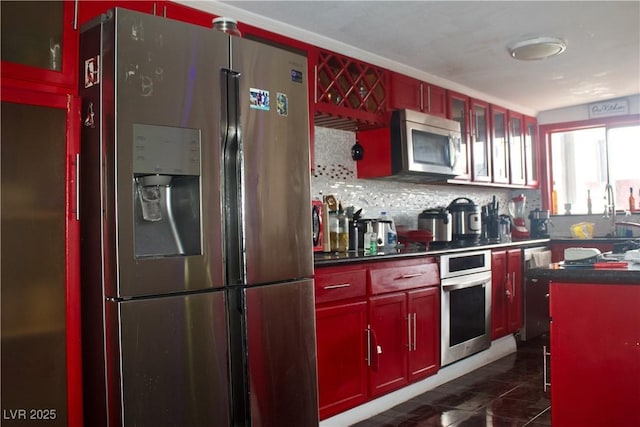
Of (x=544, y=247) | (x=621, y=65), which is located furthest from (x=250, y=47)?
(x=544, y=247)

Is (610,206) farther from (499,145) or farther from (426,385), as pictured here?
(426,385)

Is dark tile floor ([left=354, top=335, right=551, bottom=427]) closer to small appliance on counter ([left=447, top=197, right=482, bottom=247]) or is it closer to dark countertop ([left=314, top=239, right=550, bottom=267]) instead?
dark countertop ([left=314, top=239, right=550, bottom=267])

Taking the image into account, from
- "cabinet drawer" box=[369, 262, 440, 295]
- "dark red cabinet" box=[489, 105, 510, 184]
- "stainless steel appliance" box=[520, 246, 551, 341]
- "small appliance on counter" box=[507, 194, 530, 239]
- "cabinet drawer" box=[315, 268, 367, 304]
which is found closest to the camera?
"cabinet drawer" box=[315, 268, 367, 304]

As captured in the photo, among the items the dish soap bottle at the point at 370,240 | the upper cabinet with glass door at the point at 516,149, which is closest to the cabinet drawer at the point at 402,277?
the dish soap bottle at the point at 370,240

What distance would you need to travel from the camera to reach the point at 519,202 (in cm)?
595

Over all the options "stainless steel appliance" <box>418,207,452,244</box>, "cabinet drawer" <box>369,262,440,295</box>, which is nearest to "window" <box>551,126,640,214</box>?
"stainless steel appliance" <box>418,207,452,244</box>

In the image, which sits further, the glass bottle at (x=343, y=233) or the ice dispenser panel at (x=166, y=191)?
the glass bottle at (x=343, y=233)

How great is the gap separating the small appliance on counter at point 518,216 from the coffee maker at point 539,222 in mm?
98

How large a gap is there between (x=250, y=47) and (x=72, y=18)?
681 mm

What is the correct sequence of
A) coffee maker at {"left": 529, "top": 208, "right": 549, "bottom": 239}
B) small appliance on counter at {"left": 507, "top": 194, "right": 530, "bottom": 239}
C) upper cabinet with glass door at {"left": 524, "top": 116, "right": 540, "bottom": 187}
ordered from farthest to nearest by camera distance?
upper cabinet with glass door at {"left": 524, "top": 116, "right": 540, "bottom": 187}
coffee maker at {"left": 529, "top": 208, "right": 549, "bottom": 239}
small appliance on counter at {"left": 507, "top": 194, "right": 530, "bottom": 239}

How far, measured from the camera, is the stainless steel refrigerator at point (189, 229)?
1.88 m

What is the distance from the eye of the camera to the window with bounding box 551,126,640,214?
5.48 m

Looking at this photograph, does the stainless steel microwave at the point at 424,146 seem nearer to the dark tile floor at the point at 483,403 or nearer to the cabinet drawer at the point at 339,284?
the cabinet drawer at the point at 339,284

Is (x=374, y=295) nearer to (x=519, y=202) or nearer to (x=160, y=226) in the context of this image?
(x=160, y=226)
